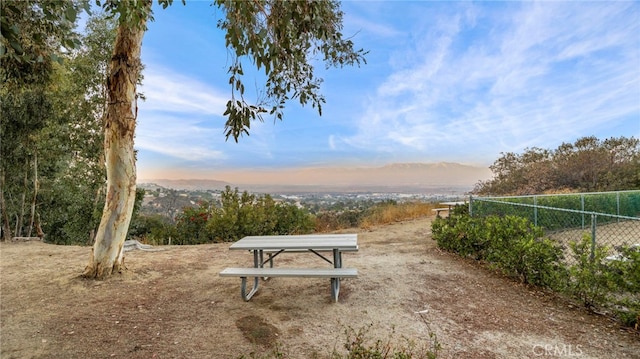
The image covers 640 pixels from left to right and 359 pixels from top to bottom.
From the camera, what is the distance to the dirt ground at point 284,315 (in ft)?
10.1

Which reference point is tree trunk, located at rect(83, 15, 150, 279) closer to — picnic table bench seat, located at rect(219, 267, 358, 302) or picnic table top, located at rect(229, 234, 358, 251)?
picnic table top, located at rect(229, 234, 358, 251)

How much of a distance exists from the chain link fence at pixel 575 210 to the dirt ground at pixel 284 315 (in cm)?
222

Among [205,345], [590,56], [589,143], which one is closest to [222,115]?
[205,345]

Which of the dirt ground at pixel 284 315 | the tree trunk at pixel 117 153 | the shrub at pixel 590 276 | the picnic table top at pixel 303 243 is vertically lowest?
the dirt ground at pixel 284 315

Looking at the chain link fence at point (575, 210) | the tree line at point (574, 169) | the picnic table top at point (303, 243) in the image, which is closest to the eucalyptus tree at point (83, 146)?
the picnic table top at point (303, 243)

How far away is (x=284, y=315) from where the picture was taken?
12.2ft

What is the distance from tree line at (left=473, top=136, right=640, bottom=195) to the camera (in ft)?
51.7

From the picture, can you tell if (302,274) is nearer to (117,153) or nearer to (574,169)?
(117,153)

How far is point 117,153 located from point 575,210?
888 centimetres

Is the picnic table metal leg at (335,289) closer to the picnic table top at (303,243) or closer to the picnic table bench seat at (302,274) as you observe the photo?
the picnic table bench seat at (302,274)

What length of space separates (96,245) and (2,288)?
4.46 feet

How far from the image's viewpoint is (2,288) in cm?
477

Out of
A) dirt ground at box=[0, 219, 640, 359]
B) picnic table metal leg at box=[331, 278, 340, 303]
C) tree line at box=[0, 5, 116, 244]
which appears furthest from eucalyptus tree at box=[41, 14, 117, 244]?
picnic table metal leg at box=[331, 278, 340, 303]

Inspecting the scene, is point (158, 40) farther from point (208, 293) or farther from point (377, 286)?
point (377, 286)
